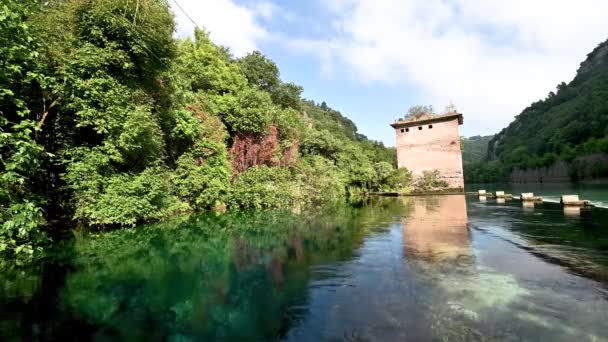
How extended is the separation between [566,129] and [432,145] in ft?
141

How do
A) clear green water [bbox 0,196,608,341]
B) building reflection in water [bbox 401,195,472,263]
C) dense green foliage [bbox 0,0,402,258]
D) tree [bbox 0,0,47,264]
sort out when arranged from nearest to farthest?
1. clear green water [bbox 0,196,608,341]
2. tree [bbox 0,0,47,264]
3. dense green foliage [bbox 0,0,402,258]
4. building reflection in water [bbox 401,195,472,263]

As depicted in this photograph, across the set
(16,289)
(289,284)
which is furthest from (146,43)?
(289,284)

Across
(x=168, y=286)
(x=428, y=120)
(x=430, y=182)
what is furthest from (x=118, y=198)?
(x=428, y=120)

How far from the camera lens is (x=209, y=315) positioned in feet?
11.6

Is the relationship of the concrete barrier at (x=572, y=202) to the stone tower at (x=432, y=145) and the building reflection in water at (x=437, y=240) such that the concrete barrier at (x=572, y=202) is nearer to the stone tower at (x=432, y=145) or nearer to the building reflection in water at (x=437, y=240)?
the building reflection in water at (x=437, y=240)

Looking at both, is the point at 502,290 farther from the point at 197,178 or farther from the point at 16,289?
the point at 197,178

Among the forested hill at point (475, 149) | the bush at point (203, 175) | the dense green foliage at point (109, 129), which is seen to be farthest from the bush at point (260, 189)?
the forested hill at point (475, 149)

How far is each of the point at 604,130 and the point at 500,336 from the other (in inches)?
2433

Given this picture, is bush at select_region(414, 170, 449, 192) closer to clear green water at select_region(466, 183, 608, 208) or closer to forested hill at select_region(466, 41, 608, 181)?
clear green water at select_region(466, 183, 608, 208)

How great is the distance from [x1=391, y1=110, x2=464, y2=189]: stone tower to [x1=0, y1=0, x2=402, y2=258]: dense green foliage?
1658 centimetres

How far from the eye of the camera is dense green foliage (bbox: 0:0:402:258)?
4875 millimetres

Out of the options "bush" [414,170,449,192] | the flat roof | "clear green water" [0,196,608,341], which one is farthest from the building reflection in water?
the flat roof

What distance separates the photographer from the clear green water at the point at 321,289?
306 centimetres

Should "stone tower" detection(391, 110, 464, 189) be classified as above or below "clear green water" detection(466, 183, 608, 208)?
above
